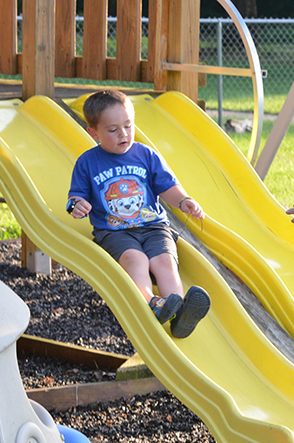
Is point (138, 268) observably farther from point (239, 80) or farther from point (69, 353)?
point (239, 80)

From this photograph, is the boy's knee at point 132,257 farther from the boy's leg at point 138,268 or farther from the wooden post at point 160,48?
the wooden post at point 160,48

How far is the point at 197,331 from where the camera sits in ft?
8.42

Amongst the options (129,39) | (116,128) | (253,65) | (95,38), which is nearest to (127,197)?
(116,128)

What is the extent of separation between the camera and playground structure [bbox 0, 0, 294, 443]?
225 centimetres

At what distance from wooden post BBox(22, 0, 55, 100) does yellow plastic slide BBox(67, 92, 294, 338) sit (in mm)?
317

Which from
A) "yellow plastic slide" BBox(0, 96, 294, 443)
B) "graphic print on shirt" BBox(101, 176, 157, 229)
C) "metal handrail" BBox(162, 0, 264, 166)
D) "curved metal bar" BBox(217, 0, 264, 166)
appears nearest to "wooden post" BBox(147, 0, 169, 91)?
"metal handrail" BBox(162, 0, 264, 166)

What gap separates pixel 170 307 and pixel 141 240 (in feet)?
1.67

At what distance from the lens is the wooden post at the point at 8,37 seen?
5223mm

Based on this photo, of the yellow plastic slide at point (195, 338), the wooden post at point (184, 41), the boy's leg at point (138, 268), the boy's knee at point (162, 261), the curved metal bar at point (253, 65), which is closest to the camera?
the yellow plastic slide at point (195, 338)

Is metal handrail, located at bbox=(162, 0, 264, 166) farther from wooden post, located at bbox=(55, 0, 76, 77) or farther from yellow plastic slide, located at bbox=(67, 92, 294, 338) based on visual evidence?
wooden post, located at bbox=(55, 0, 76, 77)

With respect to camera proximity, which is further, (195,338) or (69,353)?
(69,353)

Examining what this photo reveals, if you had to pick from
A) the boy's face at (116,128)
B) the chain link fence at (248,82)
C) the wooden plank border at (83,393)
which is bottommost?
the wooden plank border at (83,393)

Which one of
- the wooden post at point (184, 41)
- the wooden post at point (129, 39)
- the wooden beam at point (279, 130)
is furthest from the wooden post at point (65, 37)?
the wooden beam at point (279, 130)

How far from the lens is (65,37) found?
5.00 metres
